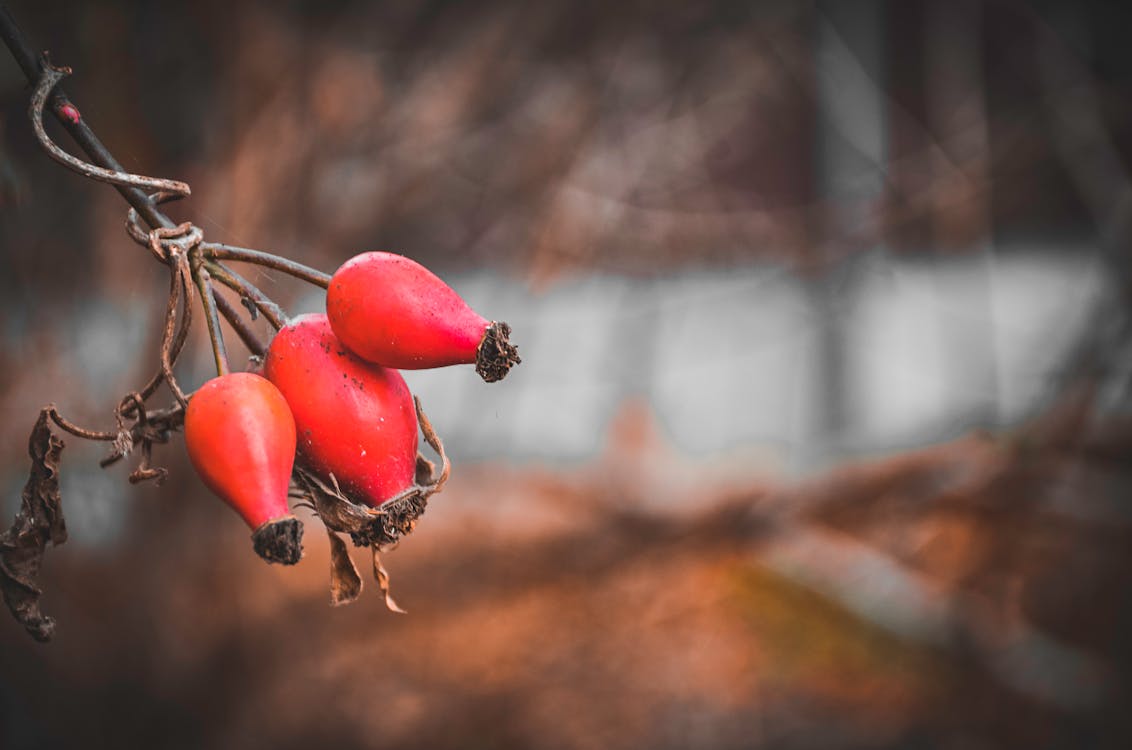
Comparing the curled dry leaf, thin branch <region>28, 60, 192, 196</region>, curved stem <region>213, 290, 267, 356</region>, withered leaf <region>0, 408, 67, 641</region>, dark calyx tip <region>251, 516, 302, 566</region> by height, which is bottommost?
dark calyx tip <region>251, 516, 302, 566</region>

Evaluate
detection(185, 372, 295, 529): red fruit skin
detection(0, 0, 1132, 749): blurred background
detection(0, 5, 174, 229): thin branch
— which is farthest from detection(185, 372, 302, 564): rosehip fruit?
detection(0, 0, 1132, 749): blurred background

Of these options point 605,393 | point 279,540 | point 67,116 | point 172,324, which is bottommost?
point 279,540

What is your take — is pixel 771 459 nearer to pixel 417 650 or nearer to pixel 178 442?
pixel 417 650

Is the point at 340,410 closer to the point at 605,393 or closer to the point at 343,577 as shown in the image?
the point at 343,577

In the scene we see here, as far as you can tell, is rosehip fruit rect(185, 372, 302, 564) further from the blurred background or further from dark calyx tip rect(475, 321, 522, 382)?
the blurred background

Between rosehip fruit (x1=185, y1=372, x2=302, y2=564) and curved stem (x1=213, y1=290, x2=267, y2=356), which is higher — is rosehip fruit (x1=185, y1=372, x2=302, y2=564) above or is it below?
below

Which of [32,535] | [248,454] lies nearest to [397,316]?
[248,454]
